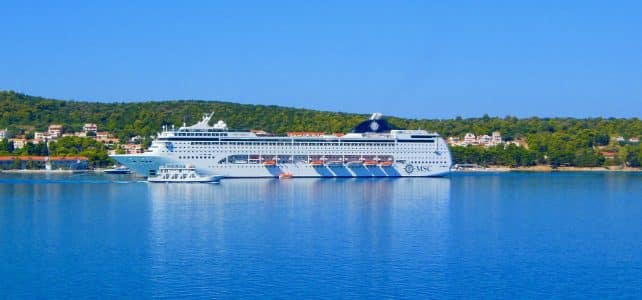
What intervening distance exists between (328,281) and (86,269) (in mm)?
6496

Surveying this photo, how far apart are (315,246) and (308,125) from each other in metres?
74.3

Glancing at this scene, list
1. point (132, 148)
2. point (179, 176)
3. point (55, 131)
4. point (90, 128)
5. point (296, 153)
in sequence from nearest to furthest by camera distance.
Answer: point (179, 176), point (296, 153), point (132, 148), point (55, 131), point (90, 128)

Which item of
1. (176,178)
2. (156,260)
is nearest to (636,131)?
(176,178)

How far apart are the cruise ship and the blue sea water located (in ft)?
38.9

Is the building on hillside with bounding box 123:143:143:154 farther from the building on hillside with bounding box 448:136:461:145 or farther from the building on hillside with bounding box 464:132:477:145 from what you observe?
the building on hillside with bounding box 464:132:477:145

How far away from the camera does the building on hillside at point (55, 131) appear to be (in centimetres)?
10055

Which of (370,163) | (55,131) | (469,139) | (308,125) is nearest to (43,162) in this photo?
(55,131)

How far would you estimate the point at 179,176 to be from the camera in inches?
2136

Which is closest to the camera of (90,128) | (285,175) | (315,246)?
(315,246)

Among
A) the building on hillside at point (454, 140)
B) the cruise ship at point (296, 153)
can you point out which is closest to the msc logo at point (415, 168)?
the cruise ship at point (296, 153)

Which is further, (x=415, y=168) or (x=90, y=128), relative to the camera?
(x=90, y=128)

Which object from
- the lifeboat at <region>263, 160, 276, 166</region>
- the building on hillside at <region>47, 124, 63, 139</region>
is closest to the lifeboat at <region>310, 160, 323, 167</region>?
the lifeboat at <region>263, 160, 276, 166</region>

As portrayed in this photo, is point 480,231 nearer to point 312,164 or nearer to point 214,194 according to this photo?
point 214,194

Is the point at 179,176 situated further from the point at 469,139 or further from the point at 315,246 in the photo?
the point at 469,139
